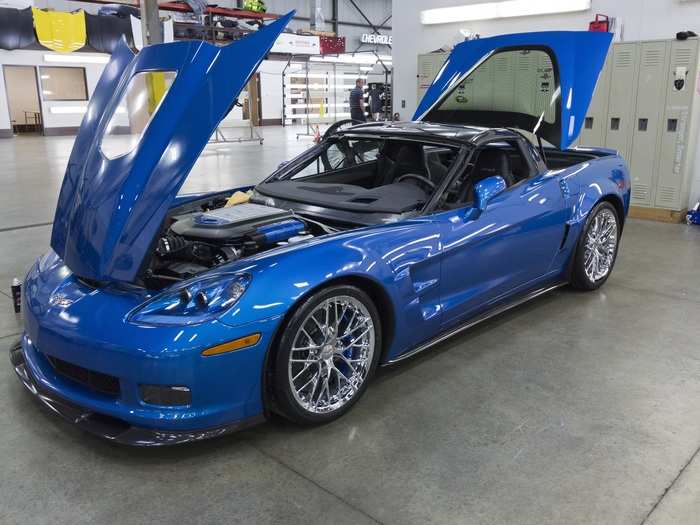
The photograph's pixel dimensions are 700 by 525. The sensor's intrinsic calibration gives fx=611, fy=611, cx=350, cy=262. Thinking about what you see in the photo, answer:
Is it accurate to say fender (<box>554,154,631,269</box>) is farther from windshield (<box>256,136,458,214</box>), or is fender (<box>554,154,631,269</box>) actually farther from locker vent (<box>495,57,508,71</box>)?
windshield (<box>256,136,458,214</box>)

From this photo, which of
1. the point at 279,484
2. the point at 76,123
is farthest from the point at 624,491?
the point at 76,123

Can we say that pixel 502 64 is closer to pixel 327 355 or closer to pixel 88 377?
pixel 327 355

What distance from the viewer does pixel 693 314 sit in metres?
3.94

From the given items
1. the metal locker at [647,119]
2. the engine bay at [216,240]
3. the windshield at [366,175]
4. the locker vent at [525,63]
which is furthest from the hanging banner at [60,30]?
the engine bay at [216,240]

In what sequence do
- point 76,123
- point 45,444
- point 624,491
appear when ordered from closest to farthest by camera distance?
point 624,491 → point 45,444 → point 76,123

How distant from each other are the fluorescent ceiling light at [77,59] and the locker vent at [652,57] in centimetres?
1848

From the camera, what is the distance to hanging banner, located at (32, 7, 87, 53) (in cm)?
1667

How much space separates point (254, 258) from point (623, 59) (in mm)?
6043

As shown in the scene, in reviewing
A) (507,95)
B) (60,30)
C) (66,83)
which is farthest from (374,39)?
(507,95)

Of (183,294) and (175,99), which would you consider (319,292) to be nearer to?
(183,294)

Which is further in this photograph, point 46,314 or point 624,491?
point 46,314

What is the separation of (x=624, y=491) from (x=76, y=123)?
2157cm

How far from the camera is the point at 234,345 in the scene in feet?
7.22

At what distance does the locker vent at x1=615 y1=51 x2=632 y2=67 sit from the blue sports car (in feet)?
11.4
